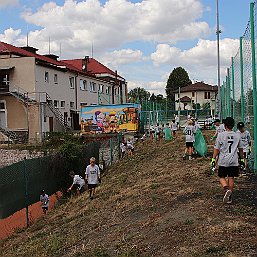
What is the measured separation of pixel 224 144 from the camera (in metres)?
8.41

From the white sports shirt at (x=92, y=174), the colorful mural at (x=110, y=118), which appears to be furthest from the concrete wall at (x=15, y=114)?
the white sports shirt at (x=92, y=174)

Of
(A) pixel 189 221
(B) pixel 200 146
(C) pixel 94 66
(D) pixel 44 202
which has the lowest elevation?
(D) pixel 44 202

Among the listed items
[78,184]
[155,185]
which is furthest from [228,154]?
[78,184]

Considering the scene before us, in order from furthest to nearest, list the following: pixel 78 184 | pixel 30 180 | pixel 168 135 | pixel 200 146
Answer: pixel 168 135, pixel 78 184, pixel 200 146, pixel 30 180

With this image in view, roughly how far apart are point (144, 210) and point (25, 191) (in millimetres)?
5766

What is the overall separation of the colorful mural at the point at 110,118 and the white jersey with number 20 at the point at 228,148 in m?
30.5

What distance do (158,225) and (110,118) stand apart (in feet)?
106

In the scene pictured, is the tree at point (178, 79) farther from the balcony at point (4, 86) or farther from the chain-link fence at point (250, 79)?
the chain-link fence at point (250, 79)

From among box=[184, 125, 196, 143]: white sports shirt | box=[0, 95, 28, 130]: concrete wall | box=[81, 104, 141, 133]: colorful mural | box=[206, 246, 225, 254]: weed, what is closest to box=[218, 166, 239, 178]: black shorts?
box=[206, 246, 225, 254]: weed

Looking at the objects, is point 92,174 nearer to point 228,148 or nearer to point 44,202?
point 44,202

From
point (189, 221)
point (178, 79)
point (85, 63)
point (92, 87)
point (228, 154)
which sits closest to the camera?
point (189, 221)

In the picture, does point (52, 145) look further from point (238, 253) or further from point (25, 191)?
point (238, 253)

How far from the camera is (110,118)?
40.2 metres

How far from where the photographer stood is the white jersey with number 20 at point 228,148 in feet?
27.4
